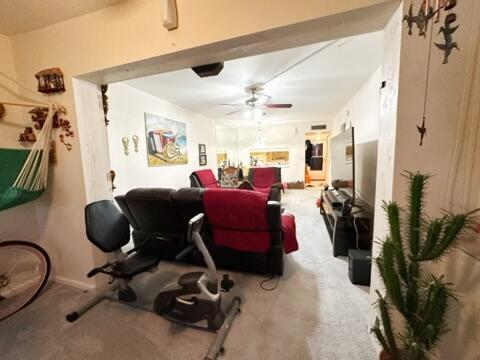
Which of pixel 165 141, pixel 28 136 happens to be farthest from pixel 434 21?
pixel 165 141

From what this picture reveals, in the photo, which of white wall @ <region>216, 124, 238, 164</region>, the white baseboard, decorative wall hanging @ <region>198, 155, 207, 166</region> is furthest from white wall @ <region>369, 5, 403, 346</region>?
white wall @ <region>216, 124, 238, 164</region>

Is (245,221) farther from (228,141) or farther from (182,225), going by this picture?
(228,141)

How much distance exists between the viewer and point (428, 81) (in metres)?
0.91

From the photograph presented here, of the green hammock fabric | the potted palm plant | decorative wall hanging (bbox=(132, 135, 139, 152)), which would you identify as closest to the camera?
the potted palm plant

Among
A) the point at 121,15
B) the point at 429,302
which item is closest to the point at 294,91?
the point at 121,15

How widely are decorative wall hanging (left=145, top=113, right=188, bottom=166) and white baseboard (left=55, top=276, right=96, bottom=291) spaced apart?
73.5 inches

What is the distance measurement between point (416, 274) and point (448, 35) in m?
1.01

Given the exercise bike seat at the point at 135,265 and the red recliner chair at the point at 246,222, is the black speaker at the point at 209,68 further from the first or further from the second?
the exercise bike seat at the point at 135,265

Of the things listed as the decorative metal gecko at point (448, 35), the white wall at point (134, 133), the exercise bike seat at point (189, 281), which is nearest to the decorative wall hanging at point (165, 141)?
the white wall at point (134, 133)

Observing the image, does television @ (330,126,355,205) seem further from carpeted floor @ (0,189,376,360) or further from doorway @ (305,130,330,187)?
doorway @ (305,130,330,187)

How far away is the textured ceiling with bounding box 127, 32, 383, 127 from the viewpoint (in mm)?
2184

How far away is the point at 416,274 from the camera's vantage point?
0.74 meters

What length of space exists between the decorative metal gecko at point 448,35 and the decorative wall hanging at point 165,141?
11.3 ft

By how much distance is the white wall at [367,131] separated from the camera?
2.40 meters
